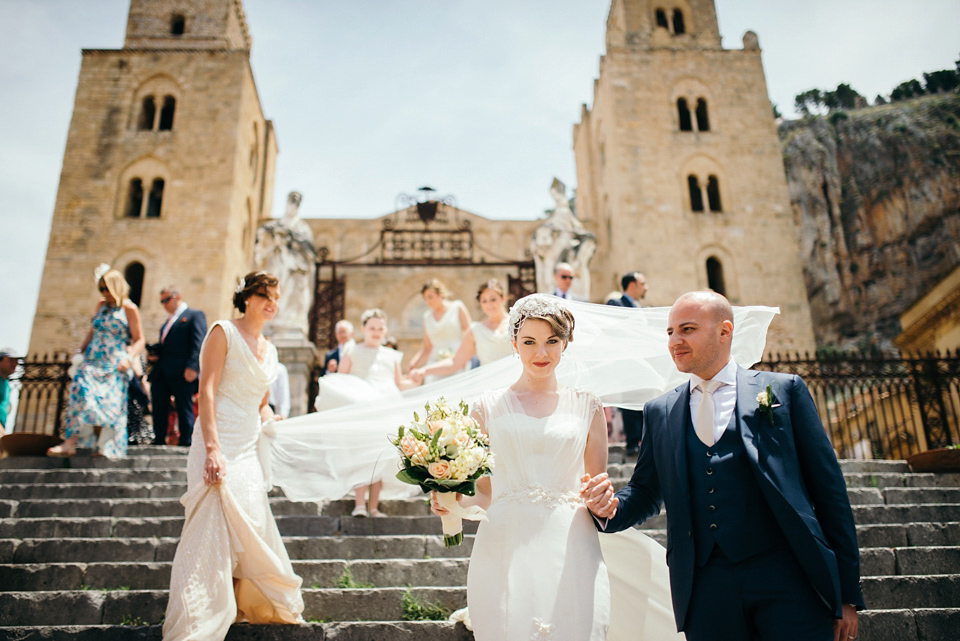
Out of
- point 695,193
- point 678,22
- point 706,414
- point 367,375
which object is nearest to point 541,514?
point 706,414

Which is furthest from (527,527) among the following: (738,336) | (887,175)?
(887,175)

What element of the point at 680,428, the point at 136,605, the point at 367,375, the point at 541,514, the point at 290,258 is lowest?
the point at 136,605

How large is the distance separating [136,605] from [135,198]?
23433 millimetres

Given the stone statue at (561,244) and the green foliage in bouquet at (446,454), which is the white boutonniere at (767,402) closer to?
the green foliage in bouquet at (446,454)

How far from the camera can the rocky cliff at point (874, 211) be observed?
36438 mm

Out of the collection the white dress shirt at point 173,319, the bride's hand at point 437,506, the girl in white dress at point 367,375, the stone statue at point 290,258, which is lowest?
the bride's hand at point 437,506

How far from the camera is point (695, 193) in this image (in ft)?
84.5

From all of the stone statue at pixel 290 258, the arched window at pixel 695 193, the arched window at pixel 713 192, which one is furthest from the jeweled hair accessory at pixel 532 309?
the arched window at pixel 713 192

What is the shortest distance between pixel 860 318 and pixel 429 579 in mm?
39319

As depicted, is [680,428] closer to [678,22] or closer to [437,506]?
[437,506]

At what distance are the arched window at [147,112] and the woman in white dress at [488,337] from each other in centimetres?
2311

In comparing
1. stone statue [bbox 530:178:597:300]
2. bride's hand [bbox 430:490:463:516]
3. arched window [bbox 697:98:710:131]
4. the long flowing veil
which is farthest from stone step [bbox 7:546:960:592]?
arched window [bbox 697:98:710:131]

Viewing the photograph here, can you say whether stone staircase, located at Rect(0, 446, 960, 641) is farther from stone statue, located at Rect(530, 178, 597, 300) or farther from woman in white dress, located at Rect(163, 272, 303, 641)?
stone statue, located at Rect(530, 178, 597, 300)

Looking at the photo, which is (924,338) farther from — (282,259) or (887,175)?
(887,175)
